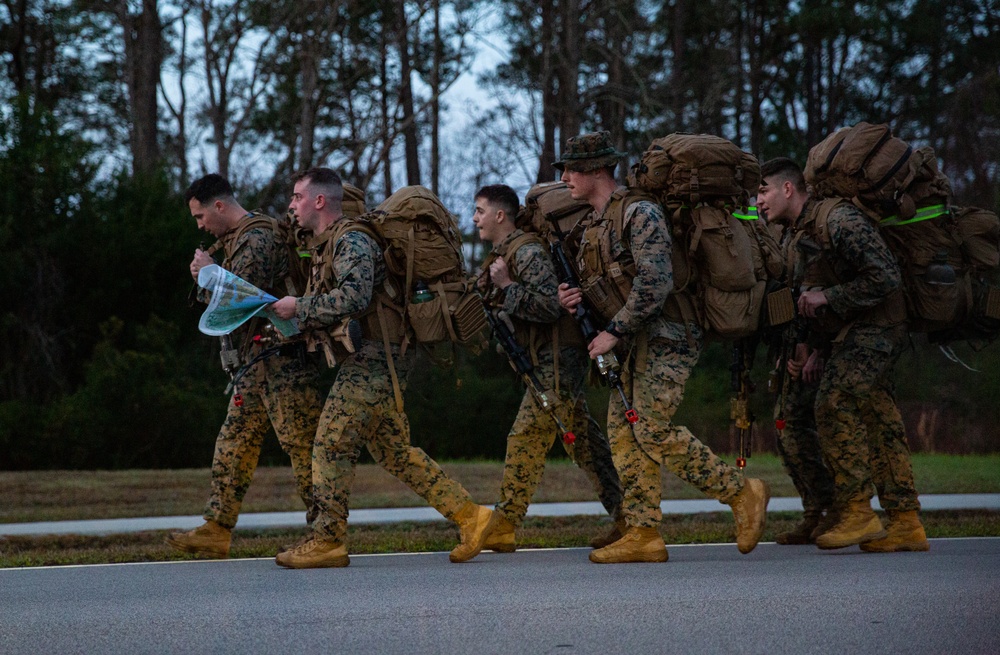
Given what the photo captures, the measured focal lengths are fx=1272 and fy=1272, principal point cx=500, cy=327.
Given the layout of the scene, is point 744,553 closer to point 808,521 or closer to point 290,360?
point 808,521

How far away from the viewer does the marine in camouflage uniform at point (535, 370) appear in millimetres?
7555

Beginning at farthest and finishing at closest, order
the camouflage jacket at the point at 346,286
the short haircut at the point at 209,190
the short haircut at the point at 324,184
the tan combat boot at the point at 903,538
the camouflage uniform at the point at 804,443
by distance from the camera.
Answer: the camouflage uniform at the point at 804,443, the short haircut at the point at 209,190, the tan combat boot at the point at 903,538, the short haircut at the point at 324,184, the camouflage jacket at the point at 346,286

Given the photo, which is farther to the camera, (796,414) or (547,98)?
(547,98)

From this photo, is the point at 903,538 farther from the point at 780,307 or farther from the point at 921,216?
the point at 921,216

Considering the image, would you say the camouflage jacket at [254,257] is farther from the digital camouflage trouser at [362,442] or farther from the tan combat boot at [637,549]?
the tan combat boot at [637,549]

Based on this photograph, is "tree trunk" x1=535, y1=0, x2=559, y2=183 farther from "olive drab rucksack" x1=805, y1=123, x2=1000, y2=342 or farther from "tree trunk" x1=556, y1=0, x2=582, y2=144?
"olive drab rucksack" x1=805, y1=123, x2=1000, y2=342

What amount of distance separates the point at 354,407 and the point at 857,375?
9.59 feet

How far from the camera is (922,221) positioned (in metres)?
7.56

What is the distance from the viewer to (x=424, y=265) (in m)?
7.18

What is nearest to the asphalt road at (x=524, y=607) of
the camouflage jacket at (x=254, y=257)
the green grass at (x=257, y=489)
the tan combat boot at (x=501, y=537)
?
the tan combat boot at (x=501, y=537)

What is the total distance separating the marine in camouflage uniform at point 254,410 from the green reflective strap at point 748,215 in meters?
2.72

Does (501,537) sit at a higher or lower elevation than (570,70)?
lower

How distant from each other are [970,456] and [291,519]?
10.6 m

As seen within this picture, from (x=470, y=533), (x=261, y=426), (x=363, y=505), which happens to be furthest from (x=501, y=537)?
(x=363, y=505)
